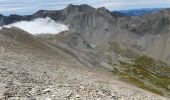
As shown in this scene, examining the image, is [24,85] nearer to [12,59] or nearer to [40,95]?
[40,95]

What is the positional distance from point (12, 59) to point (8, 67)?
8374mm

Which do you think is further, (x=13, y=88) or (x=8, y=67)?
(x=8, y=67)

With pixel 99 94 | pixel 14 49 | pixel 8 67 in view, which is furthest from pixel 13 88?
pixel 14 49

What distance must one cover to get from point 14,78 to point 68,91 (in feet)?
19.2

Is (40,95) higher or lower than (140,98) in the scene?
higher

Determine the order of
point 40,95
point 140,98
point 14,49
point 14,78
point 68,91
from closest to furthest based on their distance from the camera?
point 40,95, point 68,91, point 14,78, point 140,98, point 14,49

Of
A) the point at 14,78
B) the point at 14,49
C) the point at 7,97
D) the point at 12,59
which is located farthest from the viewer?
the point at 14,49

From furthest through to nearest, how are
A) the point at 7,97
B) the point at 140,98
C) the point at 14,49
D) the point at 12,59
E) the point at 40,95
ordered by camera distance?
the point at 14,49, the point at 12,59, the point at 140,98, the point at 40,95, the point at 7,97

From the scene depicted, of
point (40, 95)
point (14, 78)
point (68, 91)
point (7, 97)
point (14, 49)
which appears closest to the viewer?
point (7, 97)

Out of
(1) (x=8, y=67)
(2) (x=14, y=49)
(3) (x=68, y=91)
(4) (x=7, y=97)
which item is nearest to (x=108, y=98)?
(3) (x=68, y=91)

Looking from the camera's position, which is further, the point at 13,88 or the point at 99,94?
the point at 99,94

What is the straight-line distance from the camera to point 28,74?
128ft

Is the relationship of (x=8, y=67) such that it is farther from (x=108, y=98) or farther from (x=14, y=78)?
(x=108, y=98)

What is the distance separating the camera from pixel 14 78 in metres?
34.8
